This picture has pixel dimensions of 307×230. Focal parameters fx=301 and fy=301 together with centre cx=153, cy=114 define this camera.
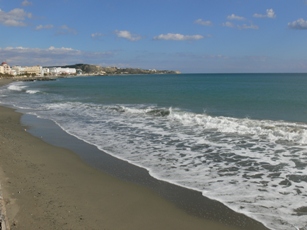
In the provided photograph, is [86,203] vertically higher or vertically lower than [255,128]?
lower

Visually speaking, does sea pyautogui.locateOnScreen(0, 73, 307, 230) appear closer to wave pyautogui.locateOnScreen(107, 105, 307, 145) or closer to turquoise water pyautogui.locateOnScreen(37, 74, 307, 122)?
wave pyautogui.locateOnScreen(107, 105, 307, 145)

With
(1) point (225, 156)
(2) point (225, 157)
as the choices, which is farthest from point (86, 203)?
(1) point (225, 156)

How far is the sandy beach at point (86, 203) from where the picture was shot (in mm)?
5660

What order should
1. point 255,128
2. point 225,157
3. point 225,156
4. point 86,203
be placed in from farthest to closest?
point 255,128 < point 225,156 < point 225,157 < point 86,203

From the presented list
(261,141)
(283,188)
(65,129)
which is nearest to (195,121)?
(261,141)

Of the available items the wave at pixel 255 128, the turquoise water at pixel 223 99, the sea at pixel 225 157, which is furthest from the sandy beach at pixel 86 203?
the turquoise water at pixel 223 99

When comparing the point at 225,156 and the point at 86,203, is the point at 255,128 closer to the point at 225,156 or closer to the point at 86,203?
the point at 225,156

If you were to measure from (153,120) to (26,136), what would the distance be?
795cm

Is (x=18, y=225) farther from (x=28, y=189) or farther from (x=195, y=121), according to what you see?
(x=195, y=121)

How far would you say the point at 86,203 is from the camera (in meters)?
6.59

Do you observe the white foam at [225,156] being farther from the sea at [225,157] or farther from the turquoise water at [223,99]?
the turquoise water at [223,99]

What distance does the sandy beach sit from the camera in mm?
5660

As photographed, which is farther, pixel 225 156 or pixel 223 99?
pixel 223 99

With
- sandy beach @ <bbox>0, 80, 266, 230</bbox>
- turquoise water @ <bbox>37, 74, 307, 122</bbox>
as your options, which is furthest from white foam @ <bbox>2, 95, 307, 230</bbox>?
turquoise water @ <bbox>37, 74, 307, 122</bbox>
